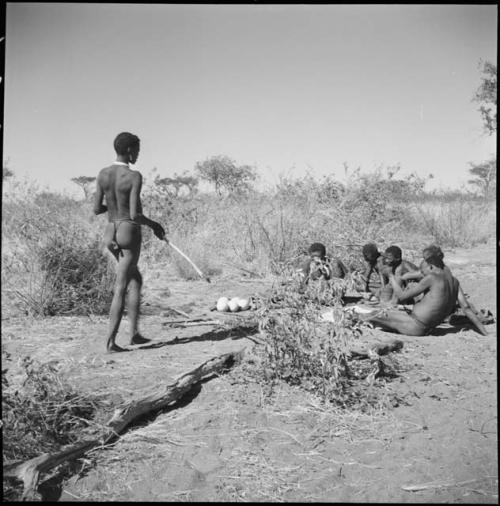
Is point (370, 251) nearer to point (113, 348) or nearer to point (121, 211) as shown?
point (121, 211)

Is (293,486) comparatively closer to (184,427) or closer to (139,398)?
(184,427)

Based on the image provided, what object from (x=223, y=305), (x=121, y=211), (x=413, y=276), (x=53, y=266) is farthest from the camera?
(x=223, y=305)

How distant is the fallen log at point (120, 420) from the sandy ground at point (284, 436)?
0.07 metres

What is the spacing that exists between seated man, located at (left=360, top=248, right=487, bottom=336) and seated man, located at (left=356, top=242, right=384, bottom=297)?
112cm

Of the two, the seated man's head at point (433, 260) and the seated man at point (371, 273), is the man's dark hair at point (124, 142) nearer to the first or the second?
the seated man's head at point (433, 260)

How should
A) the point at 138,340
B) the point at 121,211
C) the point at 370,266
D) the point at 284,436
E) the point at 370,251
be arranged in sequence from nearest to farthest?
the point at 284,436 → the point at 121,211 → the point at 138,340 → the point at 370,251 → the point at 370,266

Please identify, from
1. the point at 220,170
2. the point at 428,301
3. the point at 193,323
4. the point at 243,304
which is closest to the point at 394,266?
the point at 428,301

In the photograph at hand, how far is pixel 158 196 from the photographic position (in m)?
9.10

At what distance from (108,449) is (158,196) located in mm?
6519

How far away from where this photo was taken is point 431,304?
191 inches

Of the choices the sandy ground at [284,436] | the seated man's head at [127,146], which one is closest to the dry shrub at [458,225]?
the sandy ground at [284,436]

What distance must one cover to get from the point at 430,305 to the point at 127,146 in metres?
2.95

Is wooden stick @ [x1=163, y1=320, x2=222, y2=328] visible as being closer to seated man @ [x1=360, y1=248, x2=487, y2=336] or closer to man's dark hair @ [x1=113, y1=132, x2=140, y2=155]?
seated man @ [x1=360, y1=248, x2=487, y2=336]

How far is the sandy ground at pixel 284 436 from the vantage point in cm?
267
